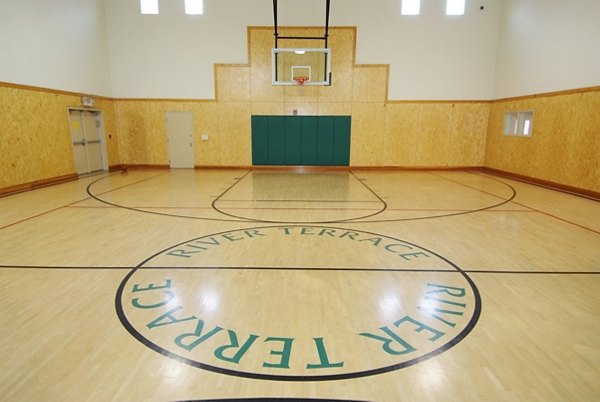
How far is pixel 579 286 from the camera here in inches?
144

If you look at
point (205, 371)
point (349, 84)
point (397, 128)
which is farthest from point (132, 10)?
point (205, 371)

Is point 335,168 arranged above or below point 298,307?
above

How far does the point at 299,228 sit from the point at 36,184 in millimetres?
7640

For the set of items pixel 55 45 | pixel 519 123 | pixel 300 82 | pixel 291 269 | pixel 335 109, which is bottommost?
pixel 291 269

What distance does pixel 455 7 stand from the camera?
12.6 meters

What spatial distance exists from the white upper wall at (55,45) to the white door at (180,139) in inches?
94.9

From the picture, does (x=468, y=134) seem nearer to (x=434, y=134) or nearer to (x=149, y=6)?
(x=434, y=134)

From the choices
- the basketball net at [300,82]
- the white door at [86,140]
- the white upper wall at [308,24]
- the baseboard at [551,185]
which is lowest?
the baseboard at [551,185]

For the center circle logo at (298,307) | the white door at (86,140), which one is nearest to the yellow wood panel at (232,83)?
the white door at (86,140)

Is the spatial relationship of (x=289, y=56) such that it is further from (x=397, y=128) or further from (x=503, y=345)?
(x=503, y=345)

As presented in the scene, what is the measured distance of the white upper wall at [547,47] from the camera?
880cm

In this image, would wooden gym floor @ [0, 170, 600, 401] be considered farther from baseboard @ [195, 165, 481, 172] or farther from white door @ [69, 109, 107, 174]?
baseboard @ [195, 165, 481, 172]

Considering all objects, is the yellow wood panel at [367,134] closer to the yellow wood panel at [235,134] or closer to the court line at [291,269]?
the yellow wood panel at [235,134]

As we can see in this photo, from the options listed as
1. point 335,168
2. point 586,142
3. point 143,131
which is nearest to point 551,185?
point 586,142
